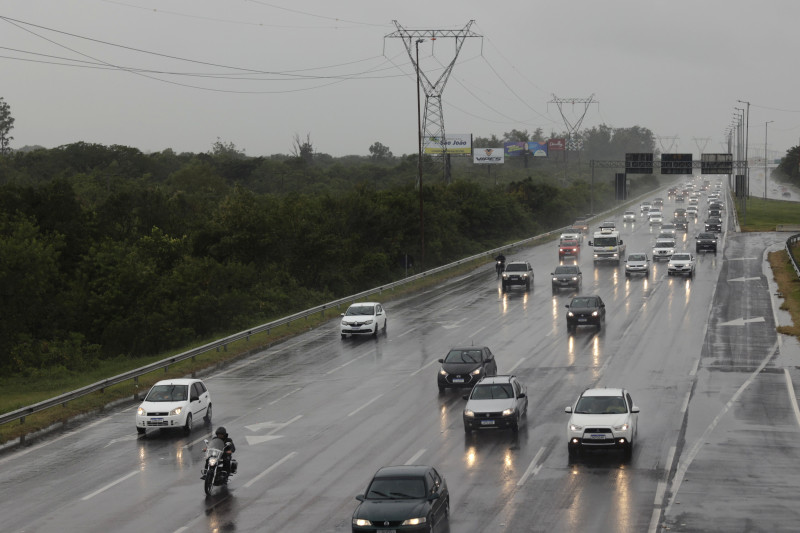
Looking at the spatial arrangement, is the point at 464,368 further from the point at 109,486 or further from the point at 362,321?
the point at 109,486

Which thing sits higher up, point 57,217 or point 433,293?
point 57,217

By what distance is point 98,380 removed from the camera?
4278 cm

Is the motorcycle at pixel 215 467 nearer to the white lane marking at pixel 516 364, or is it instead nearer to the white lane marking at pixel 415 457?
the white lane marking at pixel 415 457

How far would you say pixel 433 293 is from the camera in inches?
2638

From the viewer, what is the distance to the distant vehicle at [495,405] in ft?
92.3

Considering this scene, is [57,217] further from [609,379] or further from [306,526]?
[306,526]

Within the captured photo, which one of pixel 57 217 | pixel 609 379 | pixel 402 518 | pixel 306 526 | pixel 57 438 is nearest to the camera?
pixel 402 518

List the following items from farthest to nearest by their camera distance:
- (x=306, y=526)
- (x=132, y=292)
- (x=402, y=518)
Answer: (x=132, y=292), (x=306, y=526), (x=402, y=518)

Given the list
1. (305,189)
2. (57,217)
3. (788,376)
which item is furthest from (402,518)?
(305,189)

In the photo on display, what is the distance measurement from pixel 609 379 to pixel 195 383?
1515 cm

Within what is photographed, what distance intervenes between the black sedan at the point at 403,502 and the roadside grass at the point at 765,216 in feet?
338

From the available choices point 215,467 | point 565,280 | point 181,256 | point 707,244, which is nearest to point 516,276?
point 565,280

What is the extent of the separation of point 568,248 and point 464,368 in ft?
170

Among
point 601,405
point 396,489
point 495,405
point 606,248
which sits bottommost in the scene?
point 606,248
